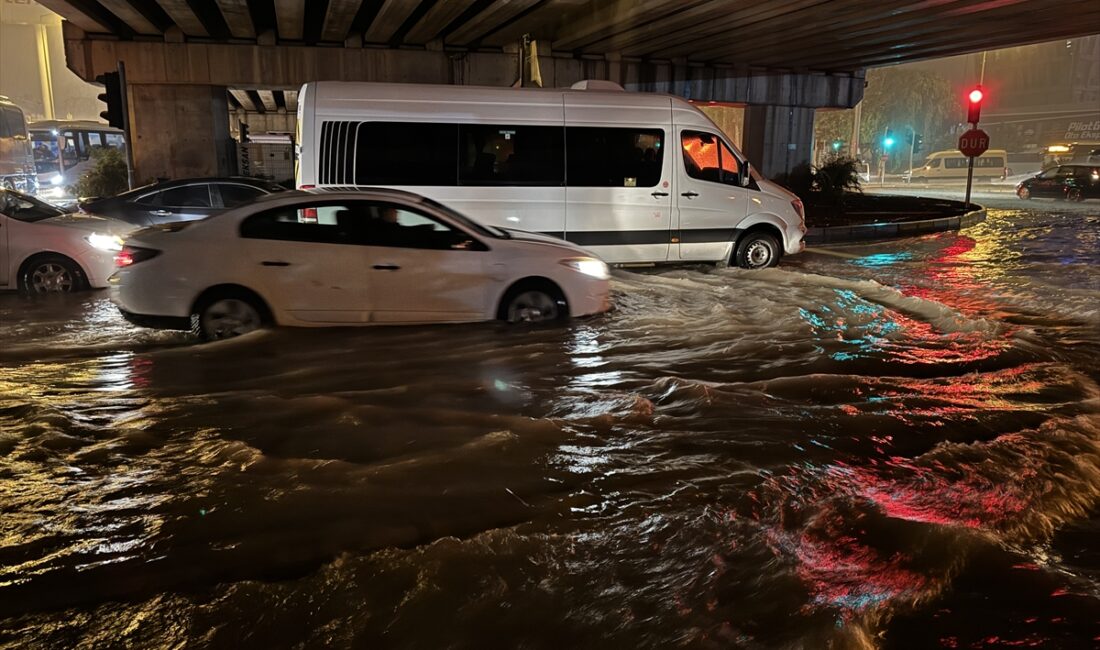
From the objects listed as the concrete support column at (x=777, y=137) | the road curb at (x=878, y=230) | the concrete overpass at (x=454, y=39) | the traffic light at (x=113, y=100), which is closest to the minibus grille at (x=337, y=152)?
the traffic light at (x=113, y=100)

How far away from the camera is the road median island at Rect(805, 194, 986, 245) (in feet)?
53.2

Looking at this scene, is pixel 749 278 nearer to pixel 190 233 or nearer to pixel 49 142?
pixel 190 233

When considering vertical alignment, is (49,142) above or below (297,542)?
above

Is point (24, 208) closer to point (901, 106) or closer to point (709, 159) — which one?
point (709, 159)

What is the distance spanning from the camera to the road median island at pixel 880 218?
16219mm

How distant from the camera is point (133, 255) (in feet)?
22.0

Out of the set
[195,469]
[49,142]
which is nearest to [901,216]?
[195,469]

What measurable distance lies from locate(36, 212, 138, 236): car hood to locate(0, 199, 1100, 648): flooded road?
2486 millimetres

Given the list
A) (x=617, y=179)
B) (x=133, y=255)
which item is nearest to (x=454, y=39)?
(x=617, y=179)

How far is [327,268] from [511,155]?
151 inches

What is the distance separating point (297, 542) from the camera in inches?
134

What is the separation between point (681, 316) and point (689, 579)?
16.8ft

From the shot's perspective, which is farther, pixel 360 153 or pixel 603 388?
pixel 360 153

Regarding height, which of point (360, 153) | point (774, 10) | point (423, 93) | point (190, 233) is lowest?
point (190, 233)
